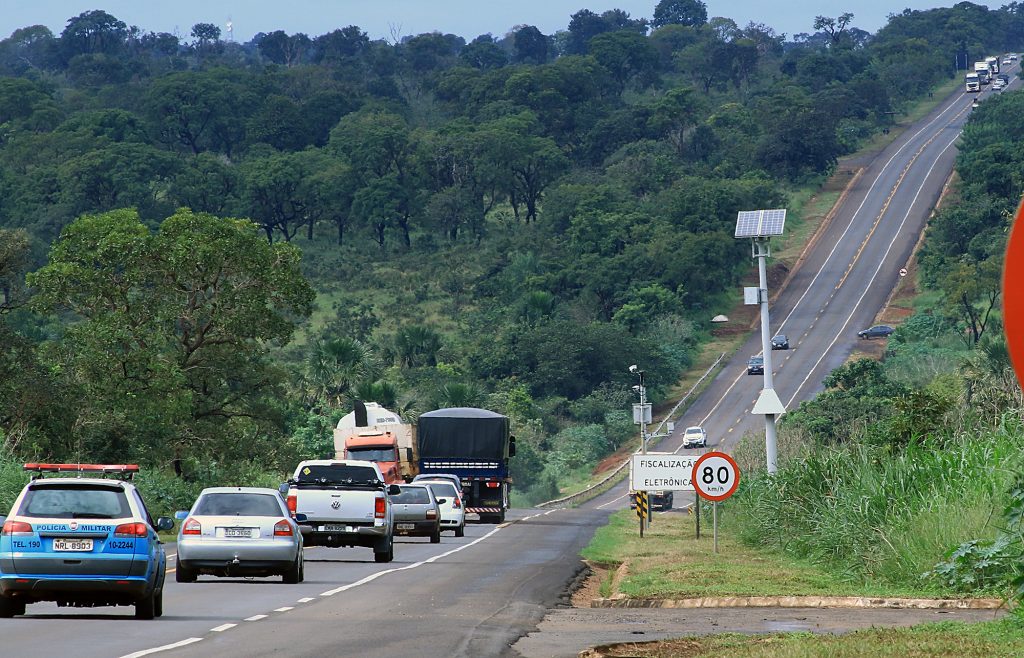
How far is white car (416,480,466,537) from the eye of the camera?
1740 inches

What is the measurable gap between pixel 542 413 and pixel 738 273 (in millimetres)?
27768

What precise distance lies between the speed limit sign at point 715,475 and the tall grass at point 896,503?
1.31 m

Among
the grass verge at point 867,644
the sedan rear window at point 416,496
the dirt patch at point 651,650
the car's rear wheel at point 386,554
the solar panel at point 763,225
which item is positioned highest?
the solar panel at point 763,225

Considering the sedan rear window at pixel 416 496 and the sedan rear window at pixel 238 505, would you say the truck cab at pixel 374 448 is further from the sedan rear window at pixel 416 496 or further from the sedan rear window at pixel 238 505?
the sedan rear window at pixel 238 505

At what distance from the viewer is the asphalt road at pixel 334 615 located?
14.9 meters

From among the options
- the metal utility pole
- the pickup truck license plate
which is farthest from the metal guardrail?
the pickup truck license plate

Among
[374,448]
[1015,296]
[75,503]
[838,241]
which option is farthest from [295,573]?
[838,241]

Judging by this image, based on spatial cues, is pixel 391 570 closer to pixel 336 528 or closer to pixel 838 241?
pixel 336 528

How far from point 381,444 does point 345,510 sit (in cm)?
2631

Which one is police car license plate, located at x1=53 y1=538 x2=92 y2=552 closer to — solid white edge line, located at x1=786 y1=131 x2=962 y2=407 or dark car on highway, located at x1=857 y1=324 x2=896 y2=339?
solid white edge line, located at x1=786 y1=131 x2=962 y2=407

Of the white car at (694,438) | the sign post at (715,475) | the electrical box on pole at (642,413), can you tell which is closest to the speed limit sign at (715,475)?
the sign post at (715,475)

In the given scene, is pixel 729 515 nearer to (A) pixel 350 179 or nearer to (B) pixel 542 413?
(B) pixel 542 413

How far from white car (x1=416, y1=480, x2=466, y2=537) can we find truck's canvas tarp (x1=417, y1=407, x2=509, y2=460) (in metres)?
11.2

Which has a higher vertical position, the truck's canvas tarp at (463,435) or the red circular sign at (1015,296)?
the red circular sign at (1015,296)
